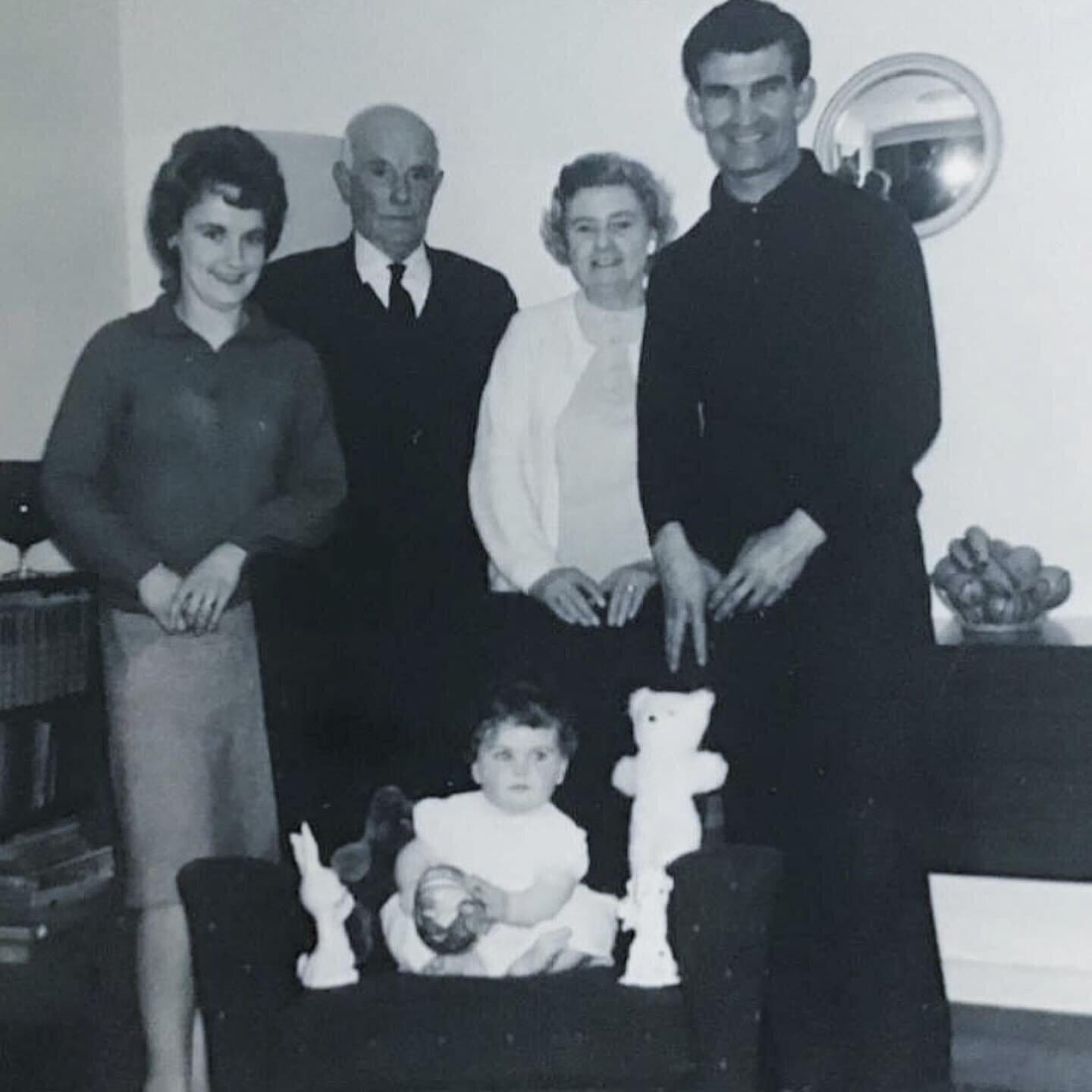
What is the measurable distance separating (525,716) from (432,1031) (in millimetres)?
418

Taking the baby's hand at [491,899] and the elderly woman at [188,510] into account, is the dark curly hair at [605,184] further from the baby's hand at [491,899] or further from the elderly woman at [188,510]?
the baby's hand at [491,899]

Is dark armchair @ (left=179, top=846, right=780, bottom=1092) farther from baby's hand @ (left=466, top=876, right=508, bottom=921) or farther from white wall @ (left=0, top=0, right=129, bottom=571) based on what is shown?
white wall @ (left=0, top=0, right=129, bottom=571)

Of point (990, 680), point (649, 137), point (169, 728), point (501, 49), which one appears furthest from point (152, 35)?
point (990, 680)

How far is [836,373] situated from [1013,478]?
39 cm

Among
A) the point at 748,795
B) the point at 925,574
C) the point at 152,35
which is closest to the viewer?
the point at 748,795

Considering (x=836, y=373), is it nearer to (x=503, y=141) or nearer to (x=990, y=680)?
(x=990, y=680)

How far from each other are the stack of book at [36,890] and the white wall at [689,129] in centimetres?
89

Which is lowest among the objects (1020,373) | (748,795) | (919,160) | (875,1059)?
(875,1059)

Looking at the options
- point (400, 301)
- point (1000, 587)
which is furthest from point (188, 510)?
point (1000, 587)

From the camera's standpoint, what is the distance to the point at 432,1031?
6.43 feet

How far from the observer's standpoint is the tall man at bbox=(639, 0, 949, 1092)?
218cm

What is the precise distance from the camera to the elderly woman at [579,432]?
227cm

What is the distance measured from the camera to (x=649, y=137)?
2.37 meters

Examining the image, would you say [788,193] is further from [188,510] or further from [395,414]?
[188,510]
